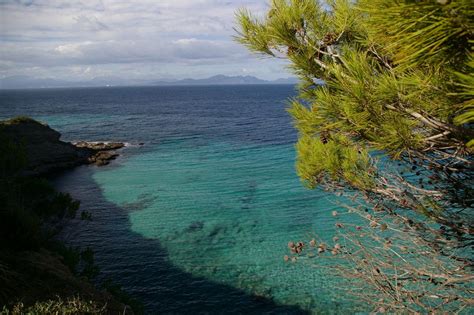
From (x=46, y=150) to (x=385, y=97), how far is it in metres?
42.4

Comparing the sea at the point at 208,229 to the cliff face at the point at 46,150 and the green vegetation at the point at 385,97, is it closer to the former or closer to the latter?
the green vegetation at the point at 385,97

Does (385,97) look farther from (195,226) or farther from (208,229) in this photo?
(195,226)

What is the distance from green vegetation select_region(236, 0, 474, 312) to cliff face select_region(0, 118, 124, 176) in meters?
34.3

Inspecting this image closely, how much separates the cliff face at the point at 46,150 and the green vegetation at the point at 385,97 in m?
34.3

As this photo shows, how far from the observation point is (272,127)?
64062mm

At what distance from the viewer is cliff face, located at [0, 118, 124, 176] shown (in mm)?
36997

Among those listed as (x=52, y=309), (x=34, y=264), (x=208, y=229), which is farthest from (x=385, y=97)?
(x=208, y=229)

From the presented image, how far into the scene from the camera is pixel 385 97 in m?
4.52

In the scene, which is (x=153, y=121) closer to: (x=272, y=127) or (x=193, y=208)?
(x=272, y=127)

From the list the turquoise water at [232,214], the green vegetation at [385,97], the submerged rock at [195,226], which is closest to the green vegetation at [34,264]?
the green vegetation at [385,97]

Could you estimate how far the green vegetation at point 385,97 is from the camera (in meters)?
2.95

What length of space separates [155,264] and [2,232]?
849cm

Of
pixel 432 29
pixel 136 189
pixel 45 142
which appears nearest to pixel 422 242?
pixel 432 29

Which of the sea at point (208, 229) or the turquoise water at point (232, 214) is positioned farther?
the turquoise water at point (232, 214)
